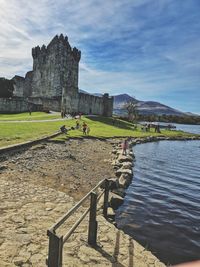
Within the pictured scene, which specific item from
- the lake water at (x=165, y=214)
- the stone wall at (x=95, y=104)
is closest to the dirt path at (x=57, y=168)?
the lake water at (x=165, y=214)

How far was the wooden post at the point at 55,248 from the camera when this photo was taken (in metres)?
5.79

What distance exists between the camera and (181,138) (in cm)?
6372

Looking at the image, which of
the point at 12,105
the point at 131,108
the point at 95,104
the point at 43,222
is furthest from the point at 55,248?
the point at 131,108

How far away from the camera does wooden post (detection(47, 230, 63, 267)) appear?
19.0 ft

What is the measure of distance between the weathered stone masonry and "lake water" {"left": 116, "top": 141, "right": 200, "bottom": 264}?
5363cm

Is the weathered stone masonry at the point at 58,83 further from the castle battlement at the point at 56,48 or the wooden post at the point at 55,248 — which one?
the wooden post at the point at 55,248

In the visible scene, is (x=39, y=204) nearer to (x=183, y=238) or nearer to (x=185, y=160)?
(x=183, y=238)

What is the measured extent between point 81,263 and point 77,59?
91.6m

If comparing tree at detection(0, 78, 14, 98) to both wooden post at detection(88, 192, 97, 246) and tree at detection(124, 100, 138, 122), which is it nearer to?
tree at detection(124, 100, 138, 122)

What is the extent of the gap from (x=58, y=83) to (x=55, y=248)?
84.5m

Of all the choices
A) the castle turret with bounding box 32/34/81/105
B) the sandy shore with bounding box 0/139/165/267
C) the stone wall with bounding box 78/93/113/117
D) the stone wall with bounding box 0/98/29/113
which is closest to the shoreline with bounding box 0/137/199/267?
the sandy shore with bounding box 0/139/165/267

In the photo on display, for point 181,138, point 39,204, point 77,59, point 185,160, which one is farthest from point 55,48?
point 39,204

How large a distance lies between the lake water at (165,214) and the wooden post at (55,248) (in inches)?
174

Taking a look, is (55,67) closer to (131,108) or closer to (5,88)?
(5,88)
